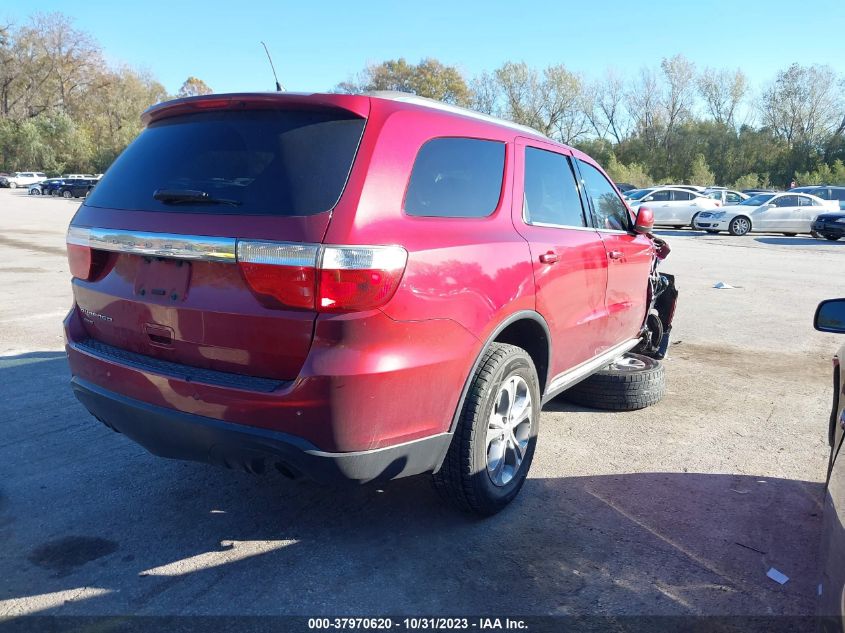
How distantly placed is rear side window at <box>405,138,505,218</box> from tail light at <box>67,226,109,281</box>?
4.82ft

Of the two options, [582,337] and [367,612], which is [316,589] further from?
[582,337]

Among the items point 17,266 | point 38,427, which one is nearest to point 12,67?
point 17,266

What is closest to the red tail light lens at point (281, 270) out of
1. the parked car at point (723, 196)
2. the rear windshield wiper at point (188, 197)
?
the rear windshield wiper at point (188, 197)

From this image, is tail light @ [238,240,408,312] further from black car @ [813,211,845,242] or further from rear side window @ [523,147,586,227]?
black car @ [813,211,845,242]

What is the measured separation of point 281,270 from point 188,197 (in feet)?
1.95

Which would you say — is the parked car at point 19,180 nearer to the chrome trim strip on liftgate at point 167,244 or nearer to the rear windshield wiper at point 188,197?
the chrome trim strip on liftgate at point 167,244

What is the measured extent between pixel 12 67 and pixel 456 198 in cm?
9021

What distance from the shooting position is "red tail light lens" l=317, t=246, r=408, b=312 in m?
2.46

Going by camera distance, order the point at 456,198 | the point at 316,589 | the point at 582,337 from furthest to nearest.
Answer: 1. the point at 582,337
2. the point at 456,198
3. the point at 316,589

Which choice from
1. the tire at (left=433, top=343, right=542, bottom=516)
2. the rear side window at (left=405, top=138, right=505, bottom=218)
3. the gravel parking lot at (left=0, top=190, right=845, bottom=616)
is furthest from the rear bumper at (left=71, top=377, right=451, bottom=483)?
the rear side window at (left=405, top=138, right=505, bottom=218)

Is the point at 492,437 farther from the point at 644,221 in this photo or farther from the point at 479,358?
the point at 644,221

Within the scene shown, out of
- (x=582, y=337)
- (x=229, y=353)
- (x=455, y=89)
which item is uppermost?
(x=455, y=89)

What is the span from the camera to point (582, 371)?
428 centimetres

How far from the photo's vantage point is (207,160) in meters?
2.87
